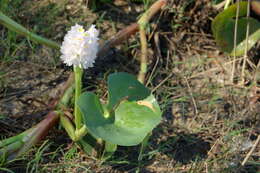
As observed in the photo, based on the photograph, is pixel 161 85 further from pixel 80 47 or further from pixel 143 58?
→ pixel 80 47

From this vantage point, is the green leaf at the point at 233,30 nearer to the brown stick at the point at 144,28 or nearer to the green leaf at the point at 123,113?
the brown stick at the point at 144,28

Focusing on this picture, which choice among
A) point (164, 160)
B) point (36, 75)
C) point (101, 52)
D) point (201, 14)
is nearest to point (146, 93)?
point (164, 160)

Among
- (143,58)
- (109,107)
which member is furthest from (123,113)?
(143,58)

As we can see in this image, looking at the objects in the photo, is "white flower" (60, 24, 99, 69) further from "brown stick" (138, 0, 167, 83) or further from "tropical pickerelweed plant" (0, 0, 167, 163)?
"brown stick" (138, 0, 167, 83)

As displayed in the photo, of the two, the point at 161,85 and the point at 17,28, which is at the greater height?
the point at 17,28

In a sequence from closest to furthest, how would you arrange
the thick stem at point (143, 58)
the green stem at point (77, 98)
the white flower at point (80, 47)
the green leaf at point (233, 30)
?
the white flower at point (80, 47)
the green stem at point (77, 98)
the thick stem at point (143, 58)
the green leaf at point (233, 30)

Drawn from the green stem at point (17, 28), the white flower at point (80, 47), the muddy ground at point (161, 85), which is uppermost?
the green stem at point (17, 28)

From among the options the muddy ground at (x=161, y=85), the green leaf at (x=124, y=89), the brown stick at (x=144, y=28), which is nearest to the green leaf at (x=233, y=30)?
the muddy ground at (x=161, y=85)
